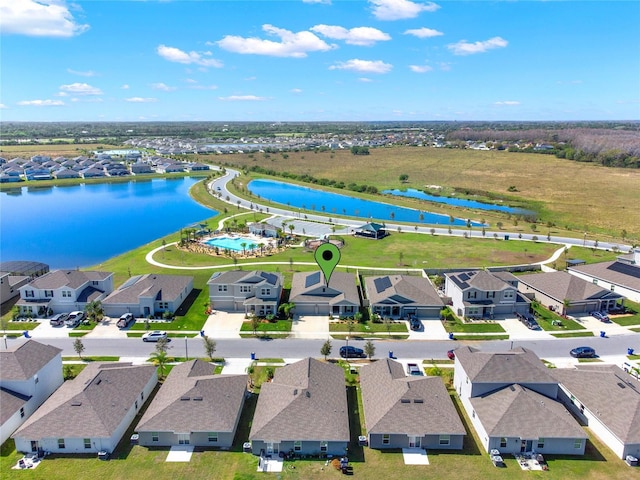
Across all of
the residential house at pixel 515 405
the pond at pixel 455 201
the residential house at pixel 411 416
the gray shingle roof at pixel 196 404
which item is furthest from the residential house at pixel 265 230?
the pond at pixel 455 201

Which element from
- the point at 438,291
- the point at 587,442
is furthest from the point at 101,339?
the point at 587,442

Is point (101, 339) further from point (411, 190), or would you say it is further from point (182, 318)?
point (411, 190)

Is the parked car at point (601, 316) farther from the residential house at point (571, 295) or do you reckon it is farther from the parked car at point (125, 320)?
the parked car at point (125, 320)

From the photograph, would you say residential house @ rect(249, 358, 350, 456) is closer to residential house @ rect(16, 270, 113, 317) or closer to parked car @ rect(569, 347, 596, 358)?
parked car @ rect(569, 347, 596, 358)

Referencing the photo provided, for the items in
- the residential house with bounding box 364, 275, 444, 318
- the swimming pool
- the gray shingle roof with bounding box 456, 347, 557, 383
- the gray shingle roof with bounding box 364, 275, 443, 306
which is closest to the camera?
the gray shingle roof with bounding box 456, 347, 557, 383

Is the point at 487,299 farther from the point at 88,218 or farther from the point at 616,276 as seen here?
the point at 88,218

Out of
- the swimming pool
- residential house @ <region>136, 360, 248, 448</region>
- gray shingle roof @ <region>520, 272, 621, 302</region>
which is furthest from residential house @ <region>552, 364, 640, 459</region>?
the swimming pool
